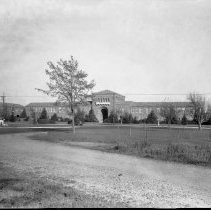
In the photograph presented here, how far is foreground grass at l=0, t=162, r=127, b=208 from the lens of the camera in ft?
21.7

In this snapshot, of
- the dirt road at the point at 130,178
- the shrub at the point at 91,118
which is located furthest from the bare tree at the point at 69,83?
the shrub at the point at 91,118

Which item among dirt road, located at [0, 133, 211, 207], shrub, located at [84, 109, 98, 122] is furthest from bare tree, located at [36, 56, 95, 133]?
shrub, located at [84, 109, 98, 122]

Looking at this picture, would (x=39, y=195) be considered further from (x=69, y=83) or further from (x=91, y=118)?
(x=91, y=118)

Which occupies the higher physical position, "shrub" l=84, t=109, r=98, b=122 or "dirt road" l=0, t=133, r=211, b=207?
"shrub" l=84, t=109, r=98, b=122

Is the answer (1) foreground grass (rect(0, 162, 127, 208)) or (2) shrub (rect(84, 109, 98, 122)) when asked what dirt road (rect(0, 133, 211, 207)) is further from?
(2) shrub (rect(84, 109, 98, 122))

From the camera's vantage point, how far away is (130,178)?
9.87 metres

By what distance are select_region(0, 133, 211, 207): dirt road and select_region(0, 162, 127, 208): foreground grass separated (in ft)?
1.40

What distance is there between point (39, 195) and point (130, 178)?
358cm

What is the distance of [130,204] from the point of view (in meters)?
6.73

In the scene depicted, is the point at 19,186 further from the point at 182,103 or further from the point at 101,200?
the point at 182,103

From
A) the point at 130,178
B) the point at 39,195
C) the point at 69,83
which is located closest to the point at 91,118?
the point at 69,83

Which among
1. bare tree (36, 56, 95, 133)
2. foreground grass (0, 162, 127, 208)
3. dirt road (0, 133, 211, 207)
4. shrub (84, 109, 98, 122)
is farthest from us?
shrub (84, 109, 98, 122)

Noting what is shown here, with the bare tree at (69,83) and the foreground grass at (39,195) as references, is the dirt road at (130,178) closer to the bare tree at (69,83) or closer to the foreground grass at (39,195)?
A: the foreground grass at (39,195)

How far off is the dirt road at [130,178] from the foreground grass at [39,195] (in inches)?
16.8
